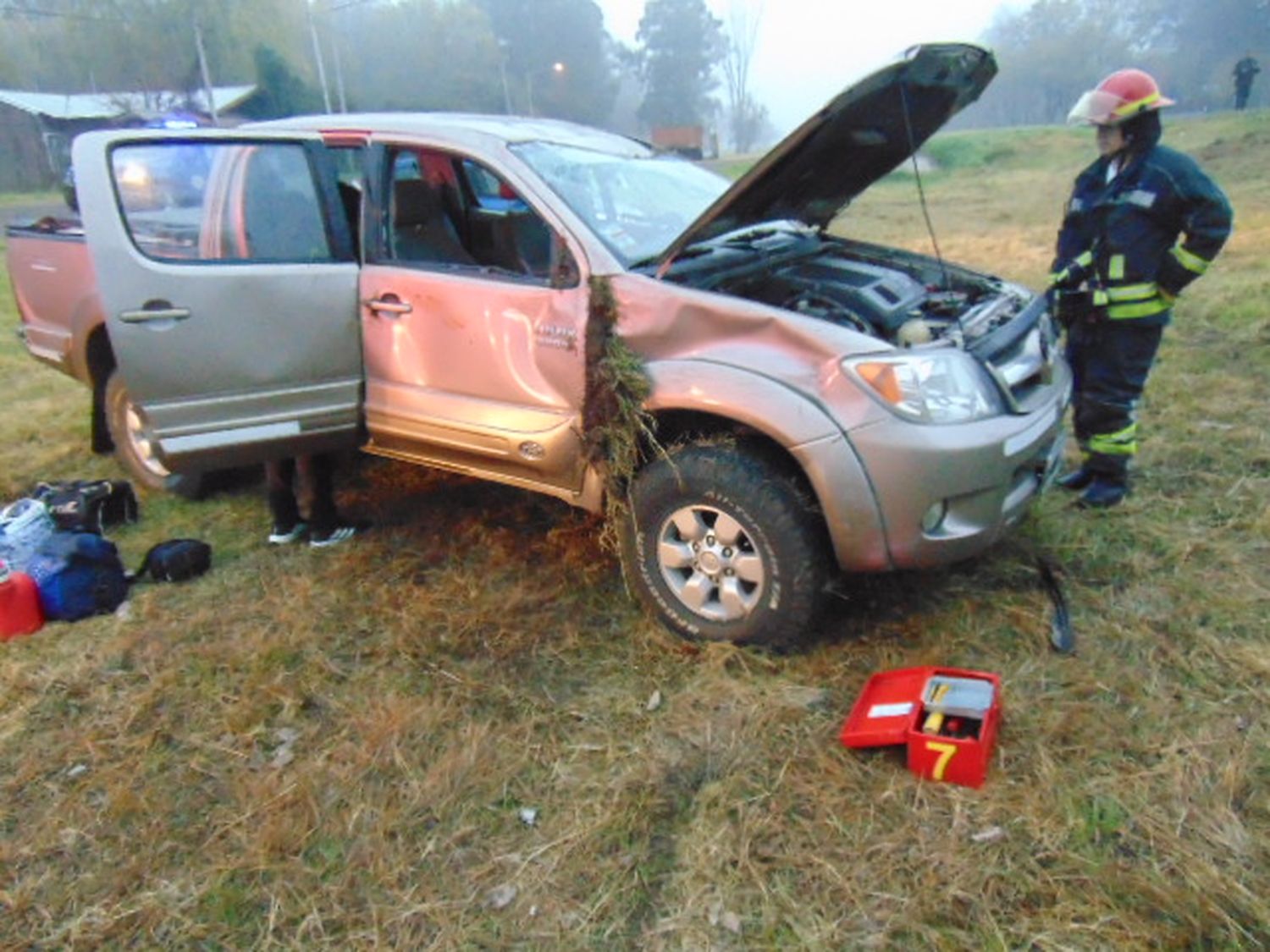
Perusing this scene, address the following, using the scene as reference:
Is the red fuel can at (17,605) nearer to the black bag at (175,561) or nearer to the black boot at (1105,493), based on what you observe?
the black bag at (175,561)

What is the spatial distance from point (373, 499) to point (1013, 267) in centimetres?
767

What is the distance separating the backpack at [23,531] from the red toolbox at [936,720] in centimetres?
331

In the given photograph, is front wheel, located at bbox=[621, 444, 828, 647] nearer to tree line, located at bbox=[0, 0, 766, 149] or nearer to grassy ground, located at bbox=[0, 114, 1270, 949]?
grassy ground, located at bbox=[0, 114, 1270, 949]

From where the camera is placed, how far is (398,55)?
174ft

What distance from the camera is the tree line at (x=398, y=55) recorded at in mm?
42188

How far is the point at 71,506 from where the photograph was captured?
410 centimetres

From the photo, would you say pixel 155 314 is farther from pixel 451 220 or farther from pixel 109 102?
pixel 109 102

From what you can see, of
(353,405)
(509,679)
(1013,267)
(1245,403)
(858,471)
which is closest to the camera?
(858,471)

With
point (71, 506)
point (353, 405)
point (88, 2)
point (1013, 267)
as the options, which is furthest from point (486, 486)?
point (88, 2)

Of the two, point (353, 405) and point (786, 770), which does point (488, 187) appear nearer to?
point (353, 405)

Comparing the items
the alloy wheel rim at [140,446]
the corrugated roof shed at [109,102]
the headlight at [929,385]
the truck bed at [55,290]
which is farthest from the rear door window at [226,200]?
the corrugated roof shed at [109,102]

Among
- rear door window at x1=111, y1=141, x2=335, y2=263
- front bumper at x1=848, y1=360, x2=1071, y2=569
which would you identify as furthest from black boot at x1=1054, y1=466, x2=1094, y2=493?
rear door window at x1=111, y1=141, x2=335, y2=263

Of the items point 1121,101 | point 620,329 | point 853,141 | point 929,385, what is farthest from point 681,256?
point 1121,101

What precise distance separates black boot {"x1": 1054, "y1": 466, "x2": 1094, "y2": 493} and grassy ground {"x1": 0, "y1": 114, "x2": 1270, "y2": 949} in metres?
0.16
